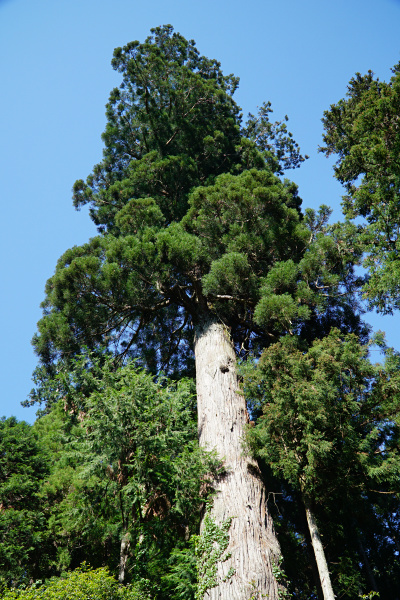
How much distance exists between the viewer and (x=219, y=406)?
8.48 metres

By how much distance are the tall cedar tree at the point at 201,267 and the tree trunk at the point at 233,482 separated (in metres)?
0.02

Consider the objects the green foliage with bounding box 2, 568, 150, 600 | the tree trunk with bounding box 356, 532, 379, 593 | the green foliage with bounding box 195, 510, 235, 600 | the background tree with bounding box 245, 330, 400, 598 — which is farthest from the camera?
the tree trunk with bounding box 356, 532, 379, 593

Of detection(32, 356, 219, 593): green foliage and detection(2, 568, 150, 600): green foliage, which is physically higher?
detection(32, 356, 219, 593): green foliage

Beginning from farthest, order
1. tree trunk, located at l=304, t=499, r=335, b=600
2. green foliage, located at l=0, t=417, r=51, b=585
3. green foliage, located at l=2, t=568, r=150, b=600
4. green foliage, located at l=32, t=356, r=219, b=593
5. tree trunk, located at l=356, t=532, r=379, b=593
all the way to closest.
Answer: tree trunk, located at l=356, t=532, r=379, b=593
green foliage, located at l=0, t=417, r=51, b=585
green foliage, located at l=32, t=356, r=219, b=593
tree trunk, located at l=304, t=499, r=335, b=600
green foliage, located at l=2, t=568, r=150, b=600

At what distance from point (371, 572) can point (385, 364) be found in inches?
232

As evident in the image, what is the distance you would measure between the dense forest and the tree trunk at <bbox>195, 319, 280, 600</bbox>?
29 millimetres

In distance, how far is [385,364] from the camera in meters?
7.19

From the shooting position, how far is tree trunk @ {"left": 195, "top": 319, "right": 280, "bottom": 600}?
633cm

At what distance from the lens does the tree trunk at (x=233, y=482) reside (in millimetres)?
6328

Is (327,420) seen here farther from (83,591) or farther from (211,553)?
(83,591)

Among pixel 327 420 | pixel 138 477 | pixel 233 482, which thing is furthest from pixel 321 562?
pixel 138 477

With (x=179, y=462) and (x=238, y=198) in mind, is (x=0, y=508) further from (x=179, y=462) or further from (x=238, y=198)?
(x=238, y=198)

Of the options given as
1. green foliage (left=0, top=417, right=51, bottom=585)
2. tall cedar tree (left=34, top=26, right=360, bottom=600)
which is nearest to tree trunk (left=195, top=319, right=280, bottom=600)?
tall cedar tree (left=34, top=26, right=360, bottom=600)

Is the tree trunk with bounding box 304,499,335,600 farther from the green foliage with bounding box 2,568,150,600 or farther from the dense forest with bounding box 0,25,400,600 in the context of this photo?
the green foliage with bounding box 2,568,150,600
